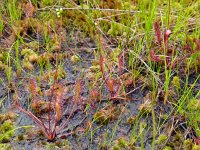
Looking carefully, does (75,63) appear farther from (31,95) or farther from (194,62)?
(194,62)

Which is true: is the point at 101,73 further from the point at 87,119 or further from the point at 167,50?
the point at 167,50

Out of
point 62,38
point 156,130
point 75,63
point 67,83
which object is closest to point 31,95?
point 67,83

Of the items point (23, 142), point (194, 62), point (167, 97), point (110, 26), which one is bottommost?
point (23, 142)

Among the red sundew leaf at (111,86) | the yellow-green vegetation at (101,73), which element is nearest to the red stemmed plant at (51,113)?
the yellow-green vegetation at (101,73)

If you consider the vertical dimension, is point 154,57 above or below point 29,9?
below

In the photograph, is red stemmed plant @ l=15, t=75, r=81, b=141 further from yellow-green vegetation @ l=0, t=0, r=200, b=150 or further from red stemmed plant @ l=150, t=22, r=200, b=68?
red stemmed plant @ l=150, t=22, r=200, b=68

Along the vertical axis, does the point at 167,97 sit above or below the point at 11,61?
below

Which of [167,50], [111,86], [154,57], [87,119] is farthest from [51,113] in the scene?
[167,50]

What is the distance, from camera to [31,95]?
220 centimetres

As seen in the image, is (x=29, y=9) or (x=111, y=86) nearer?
(x=111, y=86)

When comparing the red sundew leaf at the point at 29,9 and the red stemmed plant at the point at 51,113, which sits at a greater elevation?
the red sundew leaf at the point at 29,9

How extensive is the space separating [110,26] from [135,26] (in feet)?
0.75

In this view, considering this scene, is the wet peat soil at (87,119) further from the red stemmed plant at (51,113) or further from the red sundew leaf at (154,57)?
the red sundew leaf at (154,57)

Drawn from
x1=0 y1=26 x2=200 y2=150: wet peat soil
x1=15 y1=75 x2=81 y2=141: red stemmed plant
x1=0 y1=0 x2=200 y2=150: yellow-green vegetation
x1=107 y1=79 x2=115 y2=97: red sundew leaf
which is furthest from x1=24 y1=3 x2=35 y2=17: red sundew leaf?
x1=107 y1=79 x2=115 y2=97: red sundew leaf
